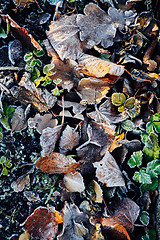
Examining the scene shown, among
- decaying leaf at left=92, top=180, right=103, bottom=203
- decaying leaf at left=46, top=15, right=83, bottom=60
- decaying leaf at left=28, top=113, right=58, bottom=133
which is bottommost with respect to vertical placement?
decaying leaf at left=92, top=180, right=103, bottom=203

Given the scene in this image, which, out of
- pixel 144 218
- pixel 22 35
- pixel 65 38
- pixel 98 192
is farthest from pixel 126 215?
pixel 22 35

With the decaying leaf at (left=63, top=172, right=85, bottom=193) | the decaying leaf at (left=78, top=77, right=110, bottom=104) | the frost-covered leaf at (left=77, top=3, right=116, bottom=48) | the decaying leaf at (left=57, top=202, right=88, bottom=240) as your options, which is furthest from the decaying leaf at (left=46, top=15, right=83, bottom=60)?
the decaying leaf at (left=57, top=202, right=88, bottom=240)

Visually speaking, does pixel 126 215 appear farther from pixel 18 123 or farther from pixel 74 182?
pixel 18 123

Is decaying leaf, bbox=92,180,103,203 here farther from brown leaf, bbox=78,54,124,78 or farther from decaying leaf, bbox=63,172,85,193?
brown leaf, bbox=78,54,124,78

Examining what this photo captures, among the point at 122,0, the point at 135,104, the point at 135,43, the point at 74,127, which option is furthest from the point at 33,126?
the point at 122,0

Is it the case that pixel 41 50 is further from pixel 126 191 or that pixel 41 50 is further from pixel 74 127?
pixel 126 191
